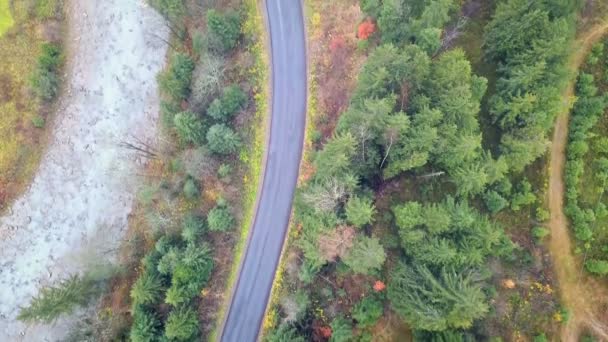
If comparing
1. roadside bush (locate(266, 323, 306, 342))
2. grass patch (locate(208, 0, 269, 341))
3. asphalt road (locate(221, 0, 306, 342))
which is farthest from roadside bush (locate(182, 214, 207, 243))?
roadside bush (locate(266, 323, 306, 342))

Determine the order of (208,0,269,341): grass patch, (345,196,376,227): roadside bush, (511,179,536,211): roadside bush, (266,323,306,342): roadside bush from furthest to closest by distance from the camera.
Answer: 1. (208,0,269,341): grass patch
2. (511,179,536,211): roadside bush
3. (266,323,306,342): roadside bush
4. (345,196,376,227): roadside bush

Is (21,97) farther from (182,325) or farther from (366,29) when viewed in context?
(366,29)

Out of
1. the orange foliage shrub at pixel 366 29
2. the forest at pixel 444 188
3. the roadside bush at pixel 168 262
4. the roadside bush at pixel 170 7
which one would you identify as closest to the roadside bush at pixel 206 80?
the roadside bush at pixel 170 7

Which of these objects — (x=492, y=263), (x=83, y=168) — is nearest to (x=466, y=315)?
(x=492, y=263)

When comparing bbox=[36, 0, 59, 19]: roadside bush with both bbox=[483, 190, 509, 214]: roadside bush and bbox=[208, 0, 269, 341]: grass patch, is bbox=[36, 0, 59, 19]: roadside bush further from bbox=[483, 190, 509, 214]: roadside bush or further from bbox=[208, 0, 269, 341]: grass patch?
bbox=[483, 190, 509, 214]: roadside bush

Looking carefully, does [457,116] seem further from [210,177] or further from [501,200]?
[210,177]

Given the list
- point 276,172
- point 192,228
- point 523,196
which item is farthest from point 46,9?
point 523,196
